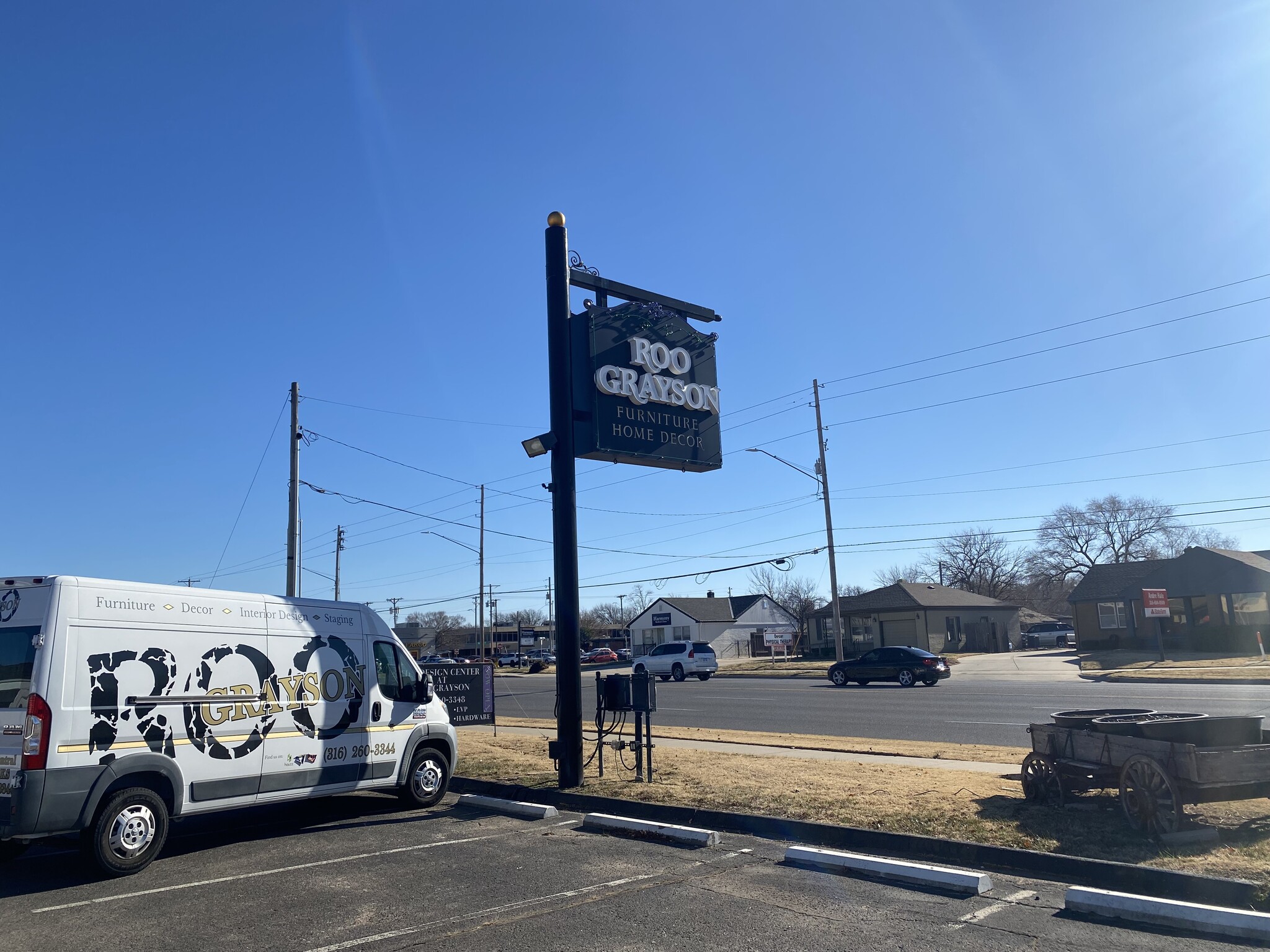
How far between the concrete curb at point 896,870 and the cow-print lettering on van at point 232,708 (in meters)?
4.77

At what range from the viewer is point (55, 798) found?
6672 mm

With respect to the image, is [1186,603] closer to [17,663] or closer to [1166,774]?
[1166,774]

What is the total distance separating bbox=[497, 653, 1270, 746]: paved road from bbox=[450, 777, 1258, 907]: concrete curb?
302 inches

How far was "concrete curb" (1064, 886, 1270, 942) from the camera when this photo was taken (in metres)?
A: 5.14

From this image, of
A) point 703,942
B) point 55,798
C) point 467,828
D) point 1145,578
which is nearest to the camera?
point 703,942

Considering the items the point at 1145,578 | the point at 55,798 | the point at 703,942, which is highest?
the point at 1145,578

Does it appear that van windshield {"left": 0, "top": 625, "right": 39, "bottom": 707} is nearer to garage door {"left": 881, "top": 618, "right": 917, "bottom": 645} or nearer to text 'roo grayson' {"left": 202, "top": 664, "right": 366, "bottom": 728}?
text 'roo grayson' {"left": 202, "top": 664, "right": 366, "bottom": 728}

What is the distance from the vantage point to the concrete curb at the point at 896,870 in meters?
6.32

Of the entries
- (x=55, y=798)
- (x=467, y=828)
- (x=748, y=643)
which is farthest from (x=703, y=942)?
(x=748, y=643)

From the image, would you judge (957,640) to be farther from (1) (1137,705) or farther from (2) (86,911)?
(2) (86,911)

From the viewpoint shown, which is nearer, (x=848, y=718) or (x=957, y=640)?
(x=848, y=718)

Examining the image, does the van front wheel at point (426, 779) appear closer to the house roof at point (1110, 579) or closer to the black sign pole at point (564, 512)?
the black sign pole at point (564, 512)

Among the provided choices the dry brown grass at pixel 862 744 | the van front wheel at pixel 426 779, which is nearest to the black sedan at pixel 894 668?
the dry brown grass at pixel 862 744

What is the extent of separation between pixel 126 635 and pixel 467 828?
3561 millimetres
